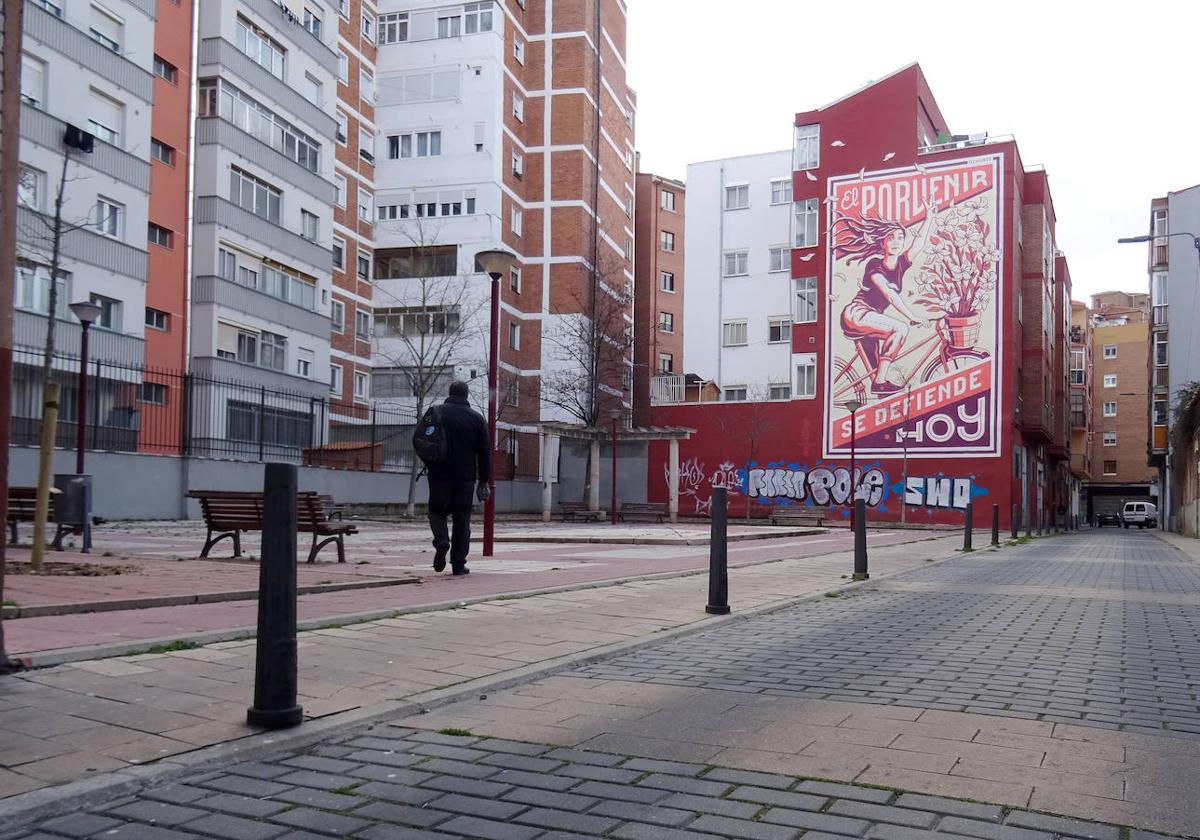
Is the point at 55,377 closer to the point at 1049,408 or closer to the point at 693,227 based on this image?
the point at 693,227

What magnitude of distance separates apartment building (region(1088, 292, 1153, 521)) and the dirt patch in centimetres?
10398

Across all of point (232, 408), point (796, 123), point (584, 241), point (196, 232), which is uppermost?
point (796, 123)

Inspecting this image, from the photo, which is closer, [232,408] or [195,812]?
[195,812]

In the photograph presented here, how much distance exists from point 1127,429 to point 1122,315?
68.4ft

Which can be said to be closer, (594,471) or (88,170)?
(88,170)

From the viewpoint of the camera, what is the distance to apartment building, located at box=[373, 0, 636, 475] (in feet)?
157

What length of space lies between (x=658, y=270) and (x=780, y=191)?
1359 centimetres

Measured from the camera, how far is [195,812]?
3203 millimetres

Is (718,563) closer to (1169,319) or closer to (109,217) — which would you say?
(109,217)

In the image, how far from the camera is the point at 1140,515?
243 ft

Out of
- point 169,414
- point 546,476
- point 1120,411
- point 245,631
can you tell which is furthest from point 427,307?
point 1120,411

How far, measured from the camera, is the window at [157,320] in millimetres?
31906

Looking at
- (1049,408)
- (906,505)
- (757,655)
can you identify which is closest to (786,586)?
(757,655)

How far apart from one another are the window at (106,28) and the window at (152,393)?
39.6 ft
